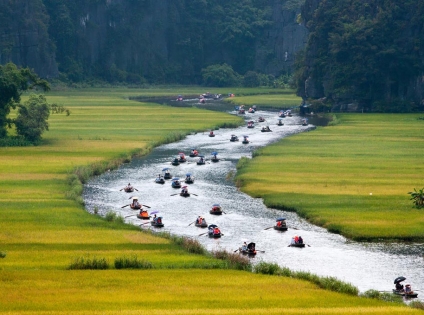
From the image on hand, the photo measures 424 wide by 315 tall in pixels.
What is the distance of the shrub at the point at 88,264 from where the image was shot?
137 feet

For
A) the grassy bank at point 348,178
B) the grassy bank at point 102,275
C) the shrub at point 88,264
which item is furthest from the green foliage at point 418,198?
the shrub at point 88,264

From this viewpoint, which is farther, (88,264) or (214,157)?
(214,157)

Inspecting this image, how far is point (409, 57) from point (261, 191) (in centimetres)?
7529

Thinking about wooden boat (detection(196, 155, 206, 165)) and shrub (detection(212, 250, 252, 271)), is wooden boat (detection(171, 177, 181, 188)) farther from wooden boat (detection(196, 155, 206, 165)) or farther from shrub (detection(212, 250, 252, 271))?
shrub (detection(212, 250, 252, 271))

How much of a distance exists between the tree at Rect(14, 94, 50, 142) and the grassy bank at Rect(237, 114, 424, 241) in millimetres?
22684

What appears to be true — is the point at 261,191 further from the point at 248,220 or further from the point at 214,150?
the point at 214,150

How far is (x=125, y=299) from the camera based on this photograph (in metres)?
36.0

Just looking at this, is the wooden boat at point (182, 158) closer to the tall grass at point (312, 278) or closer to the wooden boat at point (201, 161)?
the wooden boat at point (201, 161)

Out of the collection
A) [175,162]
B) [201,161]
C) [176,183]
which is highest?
[176,183]

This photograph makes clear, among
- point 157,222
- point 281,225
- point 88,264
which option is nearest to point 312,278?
point 88,264

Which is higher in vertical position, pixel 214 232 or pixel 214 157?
pixel 214 232

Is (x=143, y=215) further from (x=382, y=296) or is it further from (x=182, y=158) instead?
(x=182, y=158)

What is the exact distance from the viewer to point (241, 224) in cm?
5356

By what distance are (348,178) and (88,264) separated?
31.5 metres
